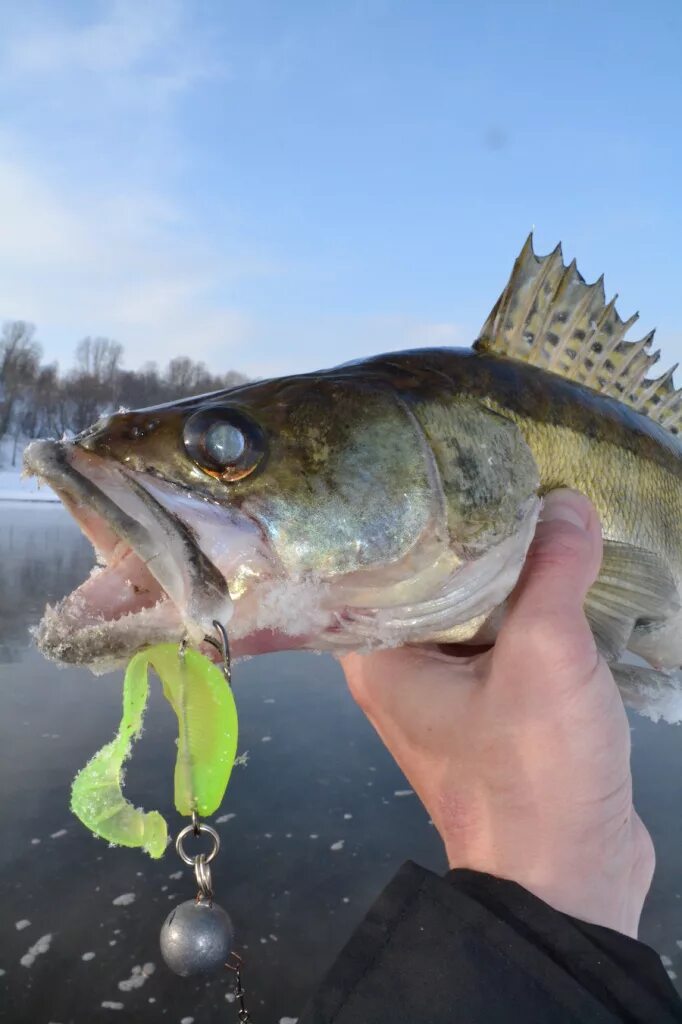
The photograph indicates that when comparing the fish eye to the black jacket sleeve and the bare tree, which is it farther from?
the bare tree

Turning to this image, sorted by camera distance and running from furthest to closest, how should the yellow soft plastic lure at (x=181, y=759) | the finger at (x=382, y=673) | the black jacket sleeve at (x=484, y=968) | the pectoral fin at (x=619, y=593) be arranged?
the pectoral fin at (x=619, y=593), the finger at (x=382, y=673), the yellow soft plastic lure at (x=181, y=759), the black jacket sleeve at (x=484, y=968)

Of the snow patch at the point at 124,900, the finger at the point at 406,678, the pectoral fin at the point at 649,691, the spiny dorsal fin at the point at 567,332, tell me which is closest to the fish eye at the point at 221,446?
the finger at the point at 406,678

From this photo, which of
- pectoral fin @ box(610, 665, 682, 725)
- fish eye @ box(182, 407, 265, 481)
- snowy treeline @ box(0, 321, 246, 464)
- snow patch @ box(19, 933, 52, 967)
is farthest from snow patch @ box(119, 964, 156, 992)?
snowy treeline @ box(0, 321, 246, 464)

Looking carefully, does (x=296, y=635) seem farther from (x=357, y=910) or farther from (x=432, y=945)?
(x=357, y=910)

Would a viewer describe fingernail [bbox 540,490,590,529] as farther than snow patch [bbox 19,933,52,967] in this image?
No

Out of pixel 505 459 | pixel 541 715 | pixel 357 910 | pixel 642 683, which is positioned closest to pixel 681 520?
pixel 642 683

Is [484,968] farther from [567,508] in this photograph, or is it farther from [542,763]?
[567,508]

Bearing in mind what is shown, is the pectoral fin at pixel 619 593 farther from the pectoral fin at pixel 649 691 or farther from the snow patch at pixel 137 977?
the snow patch at pixel 137 977
